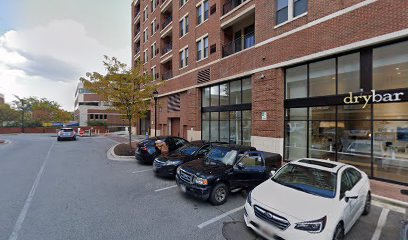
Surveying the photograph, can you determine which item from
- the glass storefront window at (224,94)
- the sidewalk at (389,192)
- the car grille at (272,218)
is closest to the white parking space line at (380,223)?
the sidewalk at (389,192)

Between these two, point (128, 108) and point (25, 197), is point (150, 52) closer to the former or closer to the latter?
point (128, 108)

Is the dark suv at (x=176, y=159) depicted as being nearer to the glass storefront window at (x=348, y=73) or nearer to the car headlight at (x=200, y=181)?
the car headlight at (x=200, y=181)

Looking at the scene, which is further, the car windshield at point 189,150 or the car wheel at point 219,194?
the car windshield at point 189,150

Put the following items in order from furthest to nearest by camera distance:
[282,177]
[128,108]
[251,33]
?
[128,108] → [251,33] → [282,177]

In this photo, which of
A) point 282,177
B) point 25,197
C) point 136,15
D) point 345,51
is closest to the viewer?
point 282,177

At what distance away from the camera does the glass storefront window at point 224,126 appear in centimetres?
1549

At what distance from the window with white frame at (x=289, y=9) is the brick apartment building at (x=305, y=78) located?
55 mm

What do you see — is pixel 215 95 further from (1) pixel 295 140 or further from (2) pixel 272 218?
(2) pixel 272 218

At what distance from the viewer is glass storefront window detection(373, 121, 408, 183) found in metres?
7.71

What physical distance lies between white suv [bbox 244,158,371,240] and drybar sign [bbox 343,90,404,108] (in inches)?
176

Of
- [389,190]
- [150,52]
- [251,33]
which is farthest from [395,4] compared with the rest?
[150,52]

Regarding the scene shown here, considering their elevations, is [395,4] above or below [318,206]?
above

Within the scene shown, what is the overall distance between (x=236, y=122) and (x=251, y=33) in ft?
21.2

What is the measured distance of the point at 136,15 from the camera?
35.0m
